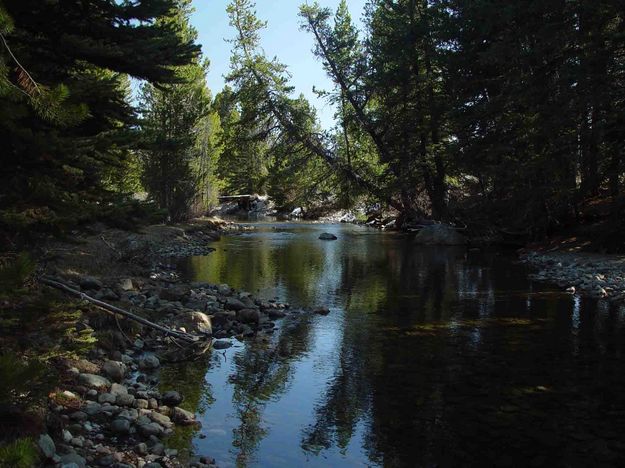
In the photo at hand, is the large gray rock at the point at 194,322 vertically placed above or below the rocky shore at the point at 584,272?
below

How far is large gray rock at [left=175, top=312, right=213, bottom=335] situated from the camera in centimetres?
941

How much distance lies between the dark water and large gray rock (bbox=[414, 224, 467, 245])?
12.5 metres

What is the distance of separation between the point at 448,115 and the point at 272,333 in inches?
683

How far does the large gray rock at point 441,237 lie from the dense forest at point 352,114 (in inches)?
44.1

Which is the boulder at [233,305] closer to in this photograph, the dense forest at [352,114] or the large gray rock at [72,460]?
the dense forest at [352,114]

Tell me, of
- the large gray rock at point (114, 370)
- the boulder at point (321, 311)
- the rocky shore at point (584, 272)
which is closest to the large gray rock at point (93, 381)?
the large gray rock at point (114, 370)

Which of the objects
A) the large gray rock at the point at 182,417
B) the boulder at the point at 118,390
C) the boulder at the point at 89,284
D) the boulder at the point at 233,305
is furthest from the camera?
the boulder at the point at 233,305

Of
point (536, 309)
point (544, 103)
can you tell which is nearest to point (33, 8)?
point (536, 309)

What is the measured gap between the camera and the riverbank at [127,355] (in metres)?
4.88

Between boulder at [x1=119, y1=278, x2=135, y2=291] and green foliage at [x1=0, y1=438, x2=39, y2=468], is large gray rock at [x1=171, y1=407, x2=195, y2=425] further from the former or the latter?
boulder at [x1=119, y1=278, x2=135, y2=291]

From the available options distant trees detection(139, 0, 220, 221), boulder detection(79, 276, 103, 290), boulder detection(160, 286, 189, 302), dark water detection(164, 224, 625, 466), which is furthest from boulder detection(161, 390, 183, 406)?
distant trees detection(139, 0, 220, 221)

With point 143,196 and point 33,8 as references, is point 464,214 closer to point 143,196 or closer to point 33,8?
point 143,196

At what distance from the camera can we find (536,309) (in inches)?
458

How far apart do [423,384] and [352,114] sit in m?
26.6
